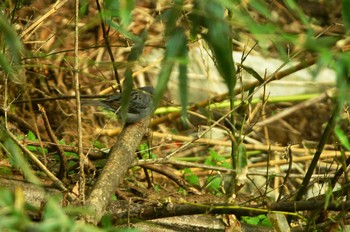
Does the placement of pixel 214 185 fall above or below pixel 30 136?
below

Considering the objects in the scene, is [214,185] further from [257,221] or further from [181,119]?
[181,119]

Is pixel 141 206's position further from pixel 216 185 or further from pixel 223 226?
pixel 216 185

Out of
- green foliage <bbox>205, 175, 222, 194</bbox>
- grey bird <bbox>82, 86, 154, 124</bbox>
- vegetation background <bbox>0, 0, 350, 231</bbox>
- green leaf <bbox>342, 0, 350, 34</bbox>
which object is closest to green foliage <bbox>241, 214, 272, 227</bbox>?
vegetation background <bbox>0, 0, 350, 231</bbox>

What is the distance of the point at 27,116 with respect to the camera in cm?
523

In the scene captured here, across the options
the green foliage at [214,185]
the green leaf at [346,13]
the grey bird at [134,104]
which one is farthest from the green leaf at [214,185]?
the green leaf at [346,13]

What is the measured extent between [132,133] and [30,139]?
538 mm

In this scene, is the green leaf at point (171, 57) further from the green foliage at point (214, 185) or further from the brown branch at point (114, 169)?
the green foliage at point (214, 185)

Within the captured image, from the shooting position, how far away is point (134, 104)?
4.38 meters

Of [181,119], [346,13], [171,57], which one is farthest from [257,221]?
[171,57]

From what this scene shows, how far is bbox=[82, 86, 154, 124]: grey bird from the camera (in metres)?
4.00

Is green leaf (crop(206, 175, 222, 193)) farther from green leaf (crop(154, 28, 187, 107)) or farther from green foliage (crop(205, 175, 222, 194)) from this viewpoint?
green leaf (crop(154, 28, 187, 107))

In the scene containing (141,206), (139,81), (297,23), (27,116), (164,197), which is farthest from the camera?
(297,23)

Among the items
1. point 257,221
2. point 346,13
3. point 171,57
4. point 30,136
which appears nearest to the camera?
point 171,57

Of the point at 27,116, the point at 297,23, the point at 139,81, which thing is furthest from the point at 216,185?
the point at 297,23
